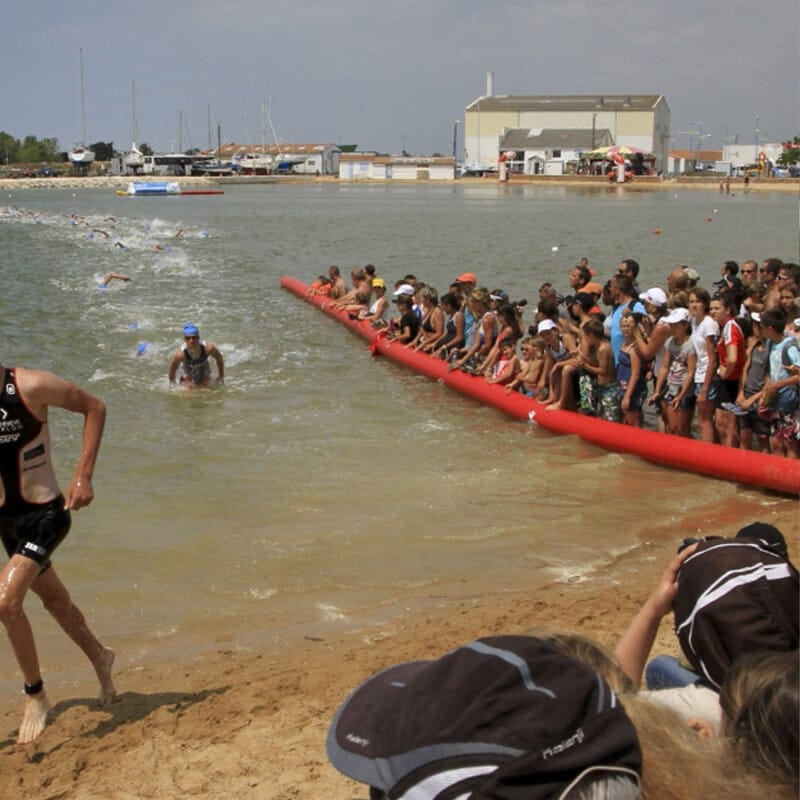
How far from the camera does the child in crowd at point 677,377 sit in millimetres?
8023

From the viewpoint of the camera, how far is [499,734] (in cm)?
136

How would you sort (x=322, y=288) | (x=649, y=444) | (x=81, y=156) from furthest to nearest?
(x=81, y=156)
(x=322, y=288)
(x=649, y=444)

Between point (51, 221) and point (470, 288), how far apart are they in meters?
38.6

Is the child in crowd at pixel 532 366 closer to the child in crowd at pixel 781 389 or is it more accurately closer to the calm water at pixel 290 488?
the calm water at pixel 290 488

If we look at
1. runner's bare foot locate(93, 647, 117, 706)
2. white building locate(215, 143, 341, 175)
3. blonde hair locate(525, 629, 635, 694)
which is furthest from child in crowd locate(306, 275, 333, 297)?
white building locate(215, 143, 341, 175)

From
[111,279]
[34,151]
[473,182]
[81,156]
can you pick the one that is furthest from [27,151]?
[111,279]

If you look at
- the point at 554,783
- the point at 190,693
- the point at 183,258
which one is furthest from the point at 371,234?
the point at 554,783

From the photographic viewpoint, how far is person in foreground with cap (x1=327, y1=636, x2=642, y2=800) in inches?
53.1

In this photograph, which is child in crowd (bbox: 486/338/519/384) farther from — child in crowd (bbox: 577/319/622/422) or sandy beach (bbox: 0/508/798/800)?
sandy beach (bbox: 0/508/798/800)

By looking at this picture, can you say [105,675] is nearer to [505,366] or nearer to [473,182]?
[505,366]

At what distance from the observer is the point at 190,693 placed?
177 inches

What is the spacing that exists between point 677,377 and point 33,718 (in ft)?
19.6

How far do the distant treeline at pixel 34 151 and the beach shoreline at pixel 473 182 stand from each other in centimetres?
2718

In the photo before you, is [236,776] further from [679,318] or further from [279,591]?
[679,318]
